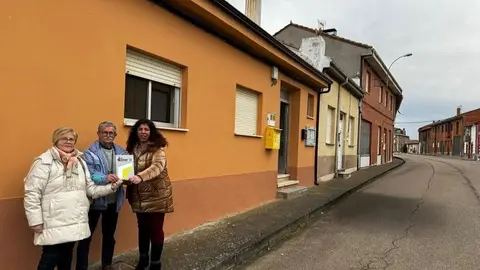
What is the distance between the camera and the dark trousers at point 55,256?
3248 millimetres

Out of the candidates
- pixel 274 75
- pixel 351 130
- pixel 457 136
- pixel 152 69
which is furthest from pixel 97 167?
pixel 457 136

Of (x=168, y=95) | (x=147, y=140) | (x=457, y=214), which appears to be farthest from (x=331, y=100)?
(x=147, y=140)

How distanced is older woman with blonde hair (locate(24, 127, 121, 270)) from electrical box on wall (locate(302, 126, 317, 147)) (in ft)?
27.3

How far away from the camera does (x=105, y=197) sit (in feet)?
12.7

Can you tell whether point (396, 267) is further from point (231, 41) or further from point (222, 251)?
point (231, 41)

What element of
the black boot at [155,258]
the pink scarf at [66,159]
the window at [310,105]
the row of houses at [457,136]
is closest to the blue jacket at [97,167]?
the pink scarf at [66,159]

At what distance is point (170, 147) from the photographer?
214 inches

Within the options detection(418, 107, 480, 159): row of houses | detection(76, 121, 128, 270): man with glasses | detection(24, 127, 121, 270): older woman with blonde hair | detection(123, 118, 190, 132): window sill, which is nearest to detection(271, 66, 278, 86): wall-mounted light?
detection(123, 118, 190, 132): window sill

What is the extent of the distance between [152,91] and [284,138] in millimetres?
6061

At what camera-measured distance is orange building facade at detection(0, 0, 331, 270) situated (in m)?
3.46

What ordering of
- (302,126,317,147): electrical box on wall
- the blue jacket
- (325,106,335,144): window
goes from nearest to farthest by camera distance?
1. the blue jacket
2. (302,126,317,147): electrical box on wall
3. (325,106,335,144): window

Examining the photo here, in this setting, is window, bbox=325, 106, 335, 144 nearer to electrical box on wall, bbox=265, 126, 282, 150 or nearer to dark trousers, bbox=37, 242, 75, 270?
electrical box on wall, bbox=265, 126, 282, 150

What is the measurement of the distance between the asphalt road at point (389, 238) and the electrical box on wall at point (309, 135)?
6.75ft

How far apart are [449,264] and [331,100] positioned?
9.50m
